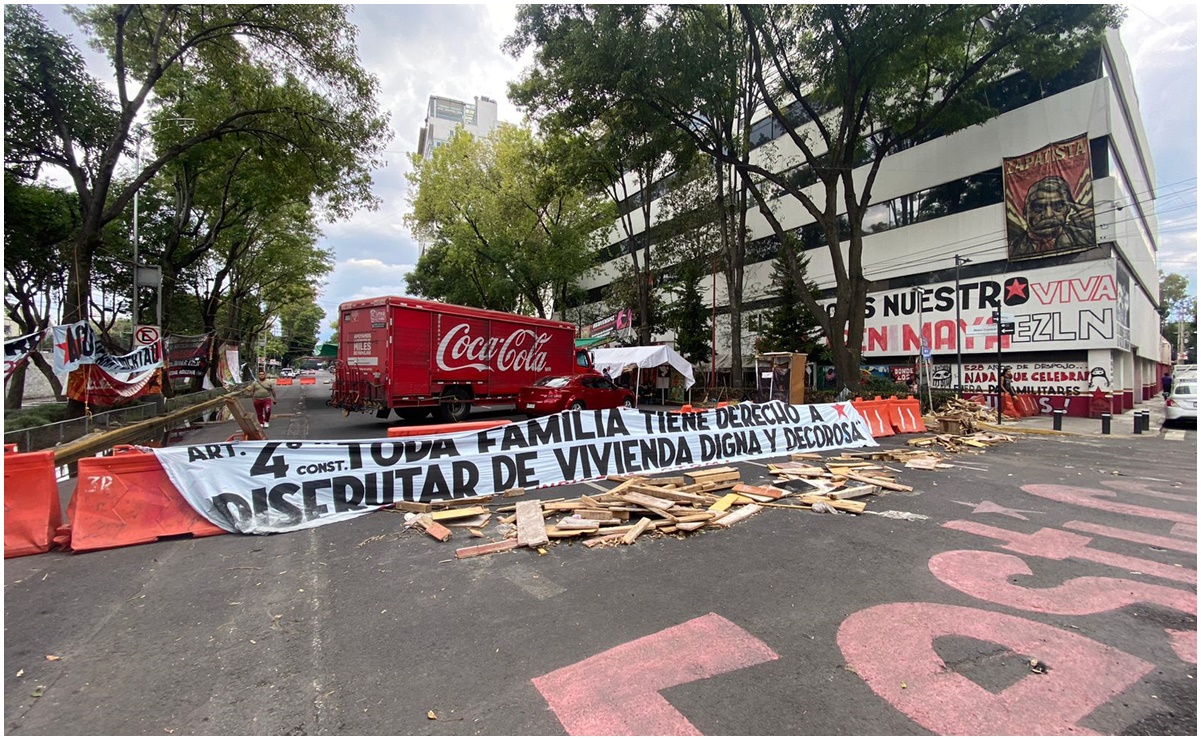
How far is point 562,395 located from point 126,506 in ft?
35.4

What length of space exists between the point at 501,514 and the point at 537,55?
745 inches

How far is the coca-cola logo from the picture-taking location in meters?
14.6

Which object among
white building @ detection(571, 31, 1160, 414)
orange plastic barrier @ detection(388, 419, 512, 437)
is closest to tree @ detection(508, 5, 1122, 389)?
white building @ detection(571, 31, 1160, 414)

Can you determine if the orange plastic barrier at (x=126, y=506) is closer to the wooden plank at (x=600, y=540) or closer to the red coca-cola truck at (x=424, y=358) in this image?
the wooden plank at (x=600, y=540)

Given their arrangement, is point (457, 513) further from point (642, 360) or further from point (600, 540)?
point (642, 360)

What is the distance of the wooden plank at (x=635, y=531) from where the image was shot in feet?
17.3

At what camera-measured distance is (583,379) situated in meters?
16.3

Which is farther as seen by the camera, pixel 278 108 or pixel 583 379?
pixel 583 379

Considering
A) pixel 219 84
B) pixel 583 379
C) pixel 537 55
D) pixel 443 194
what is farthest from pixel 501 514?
pixel 443 194

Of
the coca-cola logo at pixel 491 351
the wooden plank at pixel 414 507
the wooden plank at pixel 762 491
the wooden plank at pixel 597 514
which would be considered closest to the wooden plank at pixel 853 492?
the wooden plank at pixel 762 491

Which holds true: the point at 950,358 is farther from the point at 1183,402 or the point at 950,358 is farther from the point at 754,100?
the point at 754,100

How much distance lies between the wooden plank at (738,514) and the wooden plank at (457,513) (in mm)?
2794

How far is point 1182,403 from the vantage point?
16562 millimetres

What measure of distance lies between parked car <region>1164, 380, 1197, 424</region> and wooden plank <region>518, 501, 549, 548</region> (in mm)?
21637
